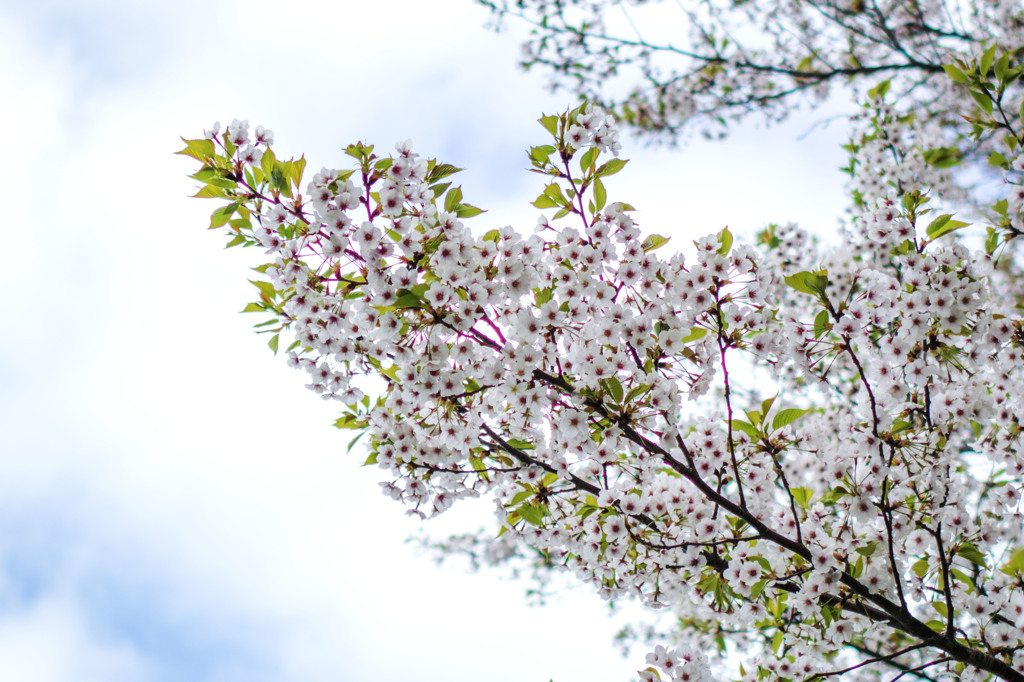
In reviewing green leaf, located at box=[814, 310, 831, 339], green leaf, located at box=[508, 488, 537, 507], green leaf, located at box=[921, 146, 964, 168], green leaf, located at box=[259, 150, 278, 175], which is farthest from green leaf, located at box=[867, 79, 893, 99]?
green leaf, located at box=[259, 150, 278, 175]

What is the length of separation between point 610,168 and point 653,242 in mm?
409

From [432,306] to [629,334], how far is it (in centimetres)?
90

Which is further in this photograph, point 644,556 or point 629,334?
point 644,556

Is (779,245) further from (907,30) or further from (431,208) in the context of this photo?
(431,208)

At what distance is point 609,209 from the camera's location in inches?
123

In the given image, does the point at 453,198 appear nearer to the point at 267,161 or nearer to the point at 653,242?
the point at 267,161

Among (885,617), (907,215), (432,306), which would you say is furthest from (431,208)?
(885,617)

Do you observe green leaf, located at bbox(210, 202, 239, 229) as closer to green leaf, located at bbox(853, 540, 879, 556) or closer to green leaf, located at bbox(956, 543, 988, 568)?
green leaf, located at bbox(853, 540, 879, 556)

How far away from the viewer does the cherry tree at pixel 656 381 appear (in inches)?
116

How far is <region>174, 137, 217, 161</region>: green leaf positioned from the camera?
9.56ft

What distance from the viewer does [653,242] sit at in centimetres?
321

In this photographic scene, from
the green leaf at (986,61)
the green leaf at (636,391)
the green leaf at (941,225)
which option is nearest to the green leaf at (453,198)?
the green leaf at (636,391)

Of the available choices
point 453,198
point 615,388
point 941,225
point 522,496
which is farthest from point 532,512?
point 941,225

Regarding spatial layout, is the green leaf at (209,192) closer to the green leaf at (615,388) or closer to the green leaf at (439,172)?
the green leaf at (439,172)
